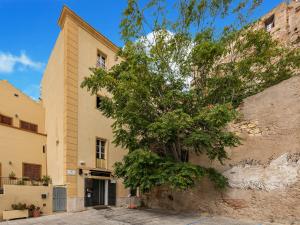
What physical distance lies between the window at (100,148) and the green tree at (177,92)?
433 cm

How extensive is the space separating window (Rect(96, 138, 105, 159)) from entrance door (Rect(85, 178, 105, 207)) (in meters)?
1.53

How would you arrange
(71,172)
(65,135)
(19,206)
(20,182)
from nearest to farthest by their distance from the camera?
1. (19,206)
2. (20,182)
3. (71,172)
4. (65,135)

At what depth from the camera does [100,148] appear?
50.6ft

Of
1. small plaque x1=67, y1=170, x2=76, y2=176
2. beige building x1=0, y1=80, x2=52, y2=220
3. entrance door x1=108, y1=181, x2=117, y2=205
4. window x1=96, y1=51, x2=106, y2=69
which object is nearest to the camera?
beige building x1=0, y1=80, x2=52, y2=220

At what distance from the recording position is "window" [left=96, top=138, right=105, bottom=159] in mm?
15184

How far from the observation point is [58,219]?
10430 millimetres

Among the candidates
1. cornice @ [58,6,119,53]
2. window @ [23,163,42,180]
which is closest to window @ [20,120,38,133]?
window @ [23,163,42,180]

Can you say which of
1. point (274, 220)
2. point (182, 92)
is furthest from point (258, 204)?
point (182, 92)

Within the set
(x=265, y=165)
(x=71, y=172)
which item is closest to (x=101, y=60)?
(x=71, y=172)

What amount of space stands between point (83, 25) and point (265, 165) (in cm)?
1331

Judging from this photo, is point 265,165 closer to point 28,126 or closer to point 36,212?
point 36,212

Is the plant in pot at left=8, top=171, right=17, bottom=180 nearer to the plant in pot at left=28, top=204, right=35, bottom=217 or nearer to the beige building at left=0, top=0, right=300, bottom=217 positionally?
the beige building at left=0, top=0, right=300, bottom=217

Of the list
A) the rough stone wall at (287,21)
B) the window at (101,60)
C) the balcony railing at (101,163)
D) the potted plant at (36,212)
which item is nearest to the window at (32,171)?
the potted plant at (36,212)

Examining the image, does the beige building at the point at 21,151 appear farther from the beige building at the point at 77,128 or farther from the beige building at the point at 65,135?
the beige building at the point at 77,128
